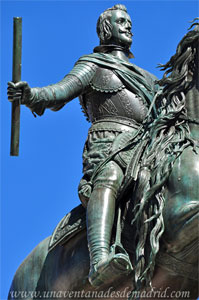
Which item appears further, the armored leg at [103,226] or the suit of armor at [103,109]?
the suit of armor at [103,109]

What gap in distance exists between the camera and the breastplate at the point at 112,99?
999 cm

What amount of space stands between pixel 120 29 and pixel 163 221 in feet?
9.19

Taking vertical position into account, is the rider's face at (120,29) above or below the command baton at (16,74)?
above

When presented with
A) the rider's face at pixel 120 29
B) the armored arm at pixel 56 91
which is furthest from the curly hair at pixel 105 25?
the armored arm at pixel 56 91

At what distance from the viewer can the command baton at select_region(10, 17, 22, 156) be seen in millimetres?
8523

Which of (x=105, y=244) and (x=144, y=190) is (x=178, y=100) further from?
(x=105, y=244)

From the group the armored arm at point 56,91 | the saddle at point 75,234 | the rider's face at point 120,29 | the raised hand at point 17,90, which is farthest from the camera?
the rider's face at point 120,29

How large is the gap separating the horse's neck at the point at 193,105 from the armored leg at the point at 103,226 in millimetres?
901

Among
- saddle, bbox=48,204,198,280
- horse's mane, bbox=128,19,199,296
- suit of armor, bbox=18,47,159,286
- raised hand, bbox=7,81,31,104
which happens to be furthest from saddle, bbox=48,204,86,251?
raised hand, bbox=7,81,31,104

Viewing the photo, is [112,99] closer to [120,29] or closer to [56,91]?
[56,91]

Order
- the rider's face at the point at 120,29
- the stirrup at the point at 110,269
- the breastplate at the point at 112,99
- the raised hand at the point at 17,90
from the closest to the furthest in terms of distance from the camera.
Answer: the stirrup at the point at 110,269 < the raised hand at the point at 17,90 < the breastplate at the point at 112,99 < the rider's face at the point at 120,29

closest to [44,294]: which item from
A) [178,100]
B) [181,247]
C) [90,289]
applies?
[90,289]

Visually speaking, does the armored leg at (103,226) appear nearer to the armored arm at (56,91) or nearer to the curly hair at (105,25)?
the armored arm at (56,91)

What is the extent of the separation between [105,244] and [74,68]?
7.60 feet
